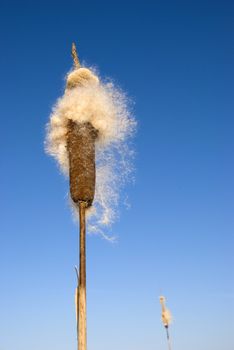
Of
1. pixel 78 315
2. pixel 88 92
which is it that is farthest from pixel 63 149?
pixel 78 315

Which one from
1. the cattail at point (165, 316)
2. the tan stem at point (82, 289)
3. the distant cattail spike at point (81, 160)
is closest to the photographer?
the tan stem at point (82, 289)

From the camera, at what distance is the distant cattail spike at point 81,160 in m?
8.22

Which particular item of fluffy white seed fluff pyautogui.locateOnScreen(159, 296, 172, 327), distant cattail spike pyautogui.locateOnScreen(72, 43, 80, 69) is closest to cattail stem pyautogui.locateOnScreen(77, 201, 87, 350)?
fluffy white seed fluff pyautogui.locateOnScreen(159, 296, 172, 327)

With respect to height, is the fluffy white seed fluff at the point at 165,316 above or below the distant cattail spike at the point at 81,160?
below

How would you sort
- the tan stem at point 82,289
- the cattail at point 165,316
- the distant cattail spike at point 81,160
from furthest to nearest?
the cattail at point 165,316 → the distant cattail spike at point 81,160 → the tan stem at point 82,289

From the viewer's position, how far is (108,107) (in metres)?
9.27

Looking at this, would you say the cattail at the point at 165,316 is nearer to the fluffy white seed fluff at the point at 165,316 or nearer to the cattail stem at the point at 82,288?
the fluffy white seed fluff at the point at 165,316

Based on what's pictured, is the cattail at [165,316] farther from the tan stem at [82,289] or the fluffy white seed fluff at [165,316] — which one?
the tan stem at [82,289]

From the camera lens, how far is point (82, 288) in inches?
290

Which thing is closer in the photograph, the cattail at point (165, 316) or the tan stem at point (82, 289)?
the tan stem at point (82, 289)

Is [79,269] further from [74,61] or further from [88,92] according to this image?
[74,61]

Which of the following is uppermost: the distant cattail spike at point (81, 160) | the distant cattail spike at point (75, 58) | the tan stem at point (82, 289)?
the distant cattail spike at point (75, 58)

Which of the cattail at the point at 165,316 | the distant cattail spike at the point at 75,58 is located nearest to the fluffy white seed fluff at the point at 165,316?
the cattail at the point at 165,316

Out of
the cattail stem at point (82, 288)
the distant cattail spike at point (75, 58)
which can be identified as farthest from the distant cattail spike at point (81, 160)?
the distant cattail spike at point (75, 58)
